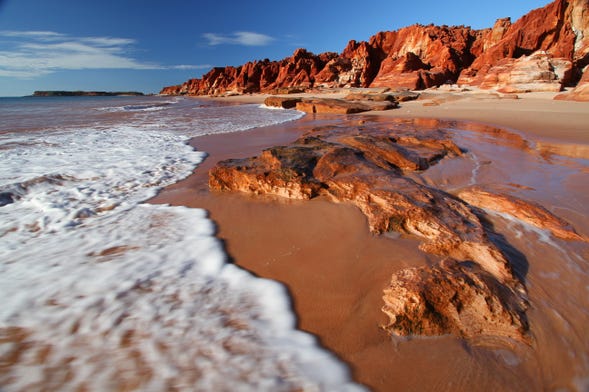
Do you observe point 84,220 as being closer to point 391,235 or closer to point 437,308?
point 391,235

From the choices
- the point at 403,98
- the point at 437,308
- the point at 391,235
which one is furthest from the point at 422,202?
the point at 403,98

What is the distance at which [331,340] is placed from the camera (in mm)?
1349

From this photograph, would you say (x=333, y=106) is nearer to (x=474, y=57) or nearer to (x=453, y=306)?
(x=453, y=306)

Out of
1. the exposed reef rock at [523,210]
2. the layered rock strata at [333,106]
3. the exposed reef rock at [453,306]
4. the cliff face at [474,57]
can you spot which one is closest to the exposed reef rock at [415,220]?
the exposed reef rock at [453,306]

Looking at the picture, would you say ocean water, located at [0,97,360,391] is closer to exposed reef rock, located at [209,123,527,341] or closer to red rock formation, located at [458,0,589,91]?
exposed reef rock, located at [209,123,527,341]

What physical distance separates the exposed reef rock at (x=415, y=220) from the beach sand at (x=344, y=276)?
99mm

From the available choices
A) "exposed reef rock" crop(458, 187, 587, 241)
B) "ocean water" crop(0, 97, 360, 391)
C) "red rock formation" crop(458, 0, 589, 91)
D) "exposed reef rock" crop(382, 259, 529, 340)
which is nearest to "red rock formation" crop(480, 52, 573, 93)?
"red rock formation" crop(458, 0, 589, 91)

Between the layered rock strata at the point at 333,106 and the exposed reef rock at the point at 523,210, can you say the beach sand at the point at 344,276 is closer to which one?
the exposed reef rock at the point at 523,210

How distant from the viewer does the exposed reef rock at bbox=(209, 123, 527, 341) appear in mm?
1313

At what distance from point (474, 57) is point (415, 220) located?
145 feet

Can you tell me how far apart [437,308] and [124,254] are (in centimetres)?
211

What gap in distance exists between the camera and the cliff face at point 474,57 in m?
17.4

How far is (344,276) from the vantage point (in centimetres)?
172

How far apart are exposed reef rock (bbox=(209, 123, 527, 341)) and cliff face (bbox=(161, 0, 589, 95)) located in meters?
19.7
